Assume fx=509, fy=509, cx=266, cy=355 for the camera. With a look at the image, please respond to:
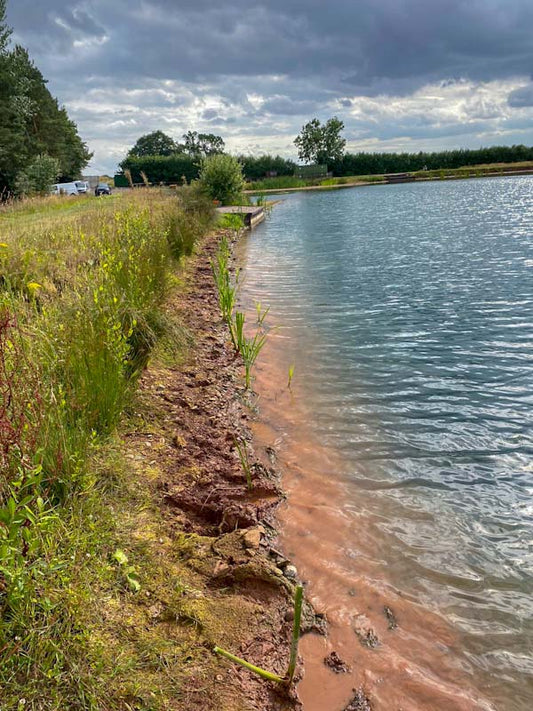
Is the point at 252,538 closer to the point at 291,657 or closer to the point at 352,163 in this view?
the point at 291,657

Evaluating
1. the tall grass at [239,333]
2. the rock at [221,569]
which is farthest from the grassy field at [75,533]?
the tall grass at [239,333]

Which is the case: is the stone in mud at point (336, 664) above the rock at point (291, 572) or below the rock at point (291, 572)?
below

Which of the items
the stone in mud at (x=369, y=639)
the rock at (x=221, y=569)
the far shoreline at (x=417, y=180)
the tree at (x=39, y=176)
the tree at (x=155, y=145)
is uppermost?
the tree at (x=155, y=145)

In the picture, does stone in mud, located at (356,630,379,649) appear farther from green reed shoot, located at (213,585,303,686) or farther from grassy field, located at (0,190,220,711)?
grassy field, located at (0,190,220,711)

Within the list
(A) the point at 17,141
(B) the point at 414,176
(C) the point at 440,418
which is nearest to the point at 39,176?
(A) the point at 17,141

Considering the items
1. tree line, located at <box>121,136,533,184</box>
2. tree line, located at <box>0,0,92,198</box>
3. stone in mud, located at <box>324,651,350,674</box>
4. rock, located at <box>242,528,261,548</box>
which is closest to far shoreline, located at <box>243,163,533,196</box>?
tree line, located at <box>121,136,533,184</box>

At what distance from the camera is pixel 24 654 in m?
1.73

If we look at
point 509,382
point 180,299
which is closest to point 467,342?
point 509,382

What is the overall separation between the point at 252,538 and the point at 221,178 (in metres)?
24.8

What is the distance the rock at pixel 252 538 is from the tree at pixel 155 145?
10613 centimetres

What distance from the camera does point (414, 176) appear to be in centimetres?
5984

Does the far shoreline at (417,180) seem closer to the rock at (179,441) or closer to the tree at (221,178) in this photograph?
the tree at (221,178)

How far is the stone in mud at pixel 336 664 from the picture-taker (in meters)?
2.33

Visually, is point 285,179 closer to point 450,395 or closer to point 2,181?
point 2,181
